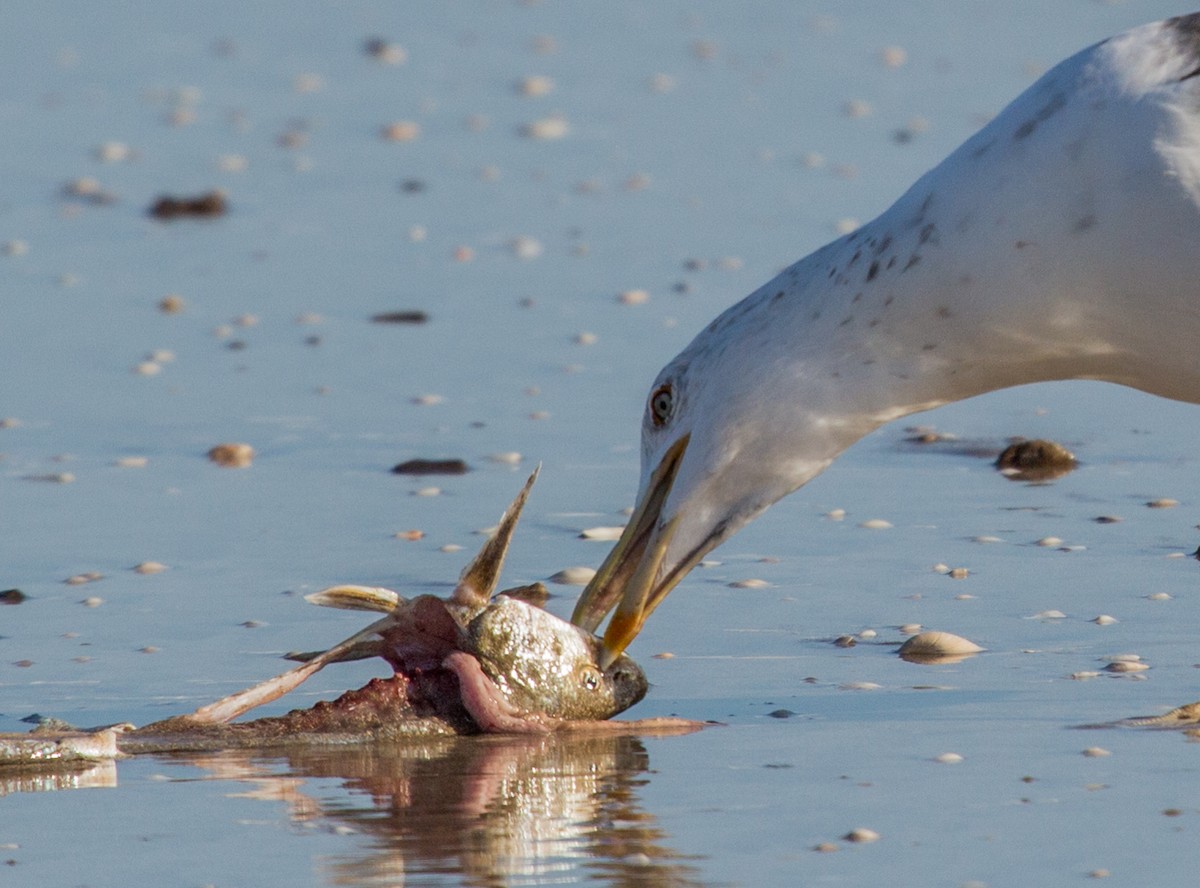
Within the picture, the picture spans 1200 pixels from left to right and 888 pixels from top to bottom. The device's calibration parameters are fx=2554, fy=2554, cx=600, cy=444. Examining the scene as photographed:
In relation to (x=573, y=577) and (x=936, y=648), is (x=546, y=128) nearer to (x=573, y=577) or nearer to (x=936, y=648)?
(x=573, y=577)

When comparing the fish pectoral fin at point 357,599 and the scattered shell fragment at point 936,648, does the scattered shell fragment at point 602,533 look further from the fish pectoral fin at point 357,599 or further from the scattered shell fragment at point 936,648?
the fish pectoral fin at point 357,599

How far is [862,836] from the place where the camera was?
4.32 metres

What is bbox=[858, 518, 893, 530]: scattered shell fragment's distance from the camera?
659 centimetres

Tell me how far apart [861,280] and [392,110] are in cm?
838

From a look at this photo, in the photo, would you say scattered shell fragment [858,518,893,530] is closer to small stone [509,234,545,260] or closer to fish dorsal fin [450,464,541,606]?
Answer: fish dorsal fin [450,464,541,606]

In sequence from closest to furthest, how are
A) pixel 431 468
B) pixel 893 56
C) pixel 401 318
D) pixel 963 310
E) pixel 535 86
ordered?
pixel 963 310 → pixel 431 468 → pixel 401 318 → pixel 535 86 → pixel 893 56

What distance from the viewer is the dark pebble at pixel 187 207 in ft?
36.2

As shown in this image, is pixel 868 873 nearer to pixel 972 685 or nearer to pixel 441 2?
pixel 972 685

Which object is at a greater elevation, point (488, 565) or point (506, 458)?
point (506, 458)

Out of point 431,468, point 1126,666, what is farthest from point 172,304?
point 1126,666

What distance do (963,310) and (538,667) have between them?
1.11m

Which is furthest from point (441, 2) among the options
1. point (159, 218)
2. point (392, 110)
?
point (159, 218)

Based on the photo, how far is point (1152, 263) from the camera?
15.9 ft

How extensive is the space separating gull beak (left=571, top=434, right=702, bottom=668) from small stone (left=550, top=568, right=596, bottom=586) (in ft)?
2.51
